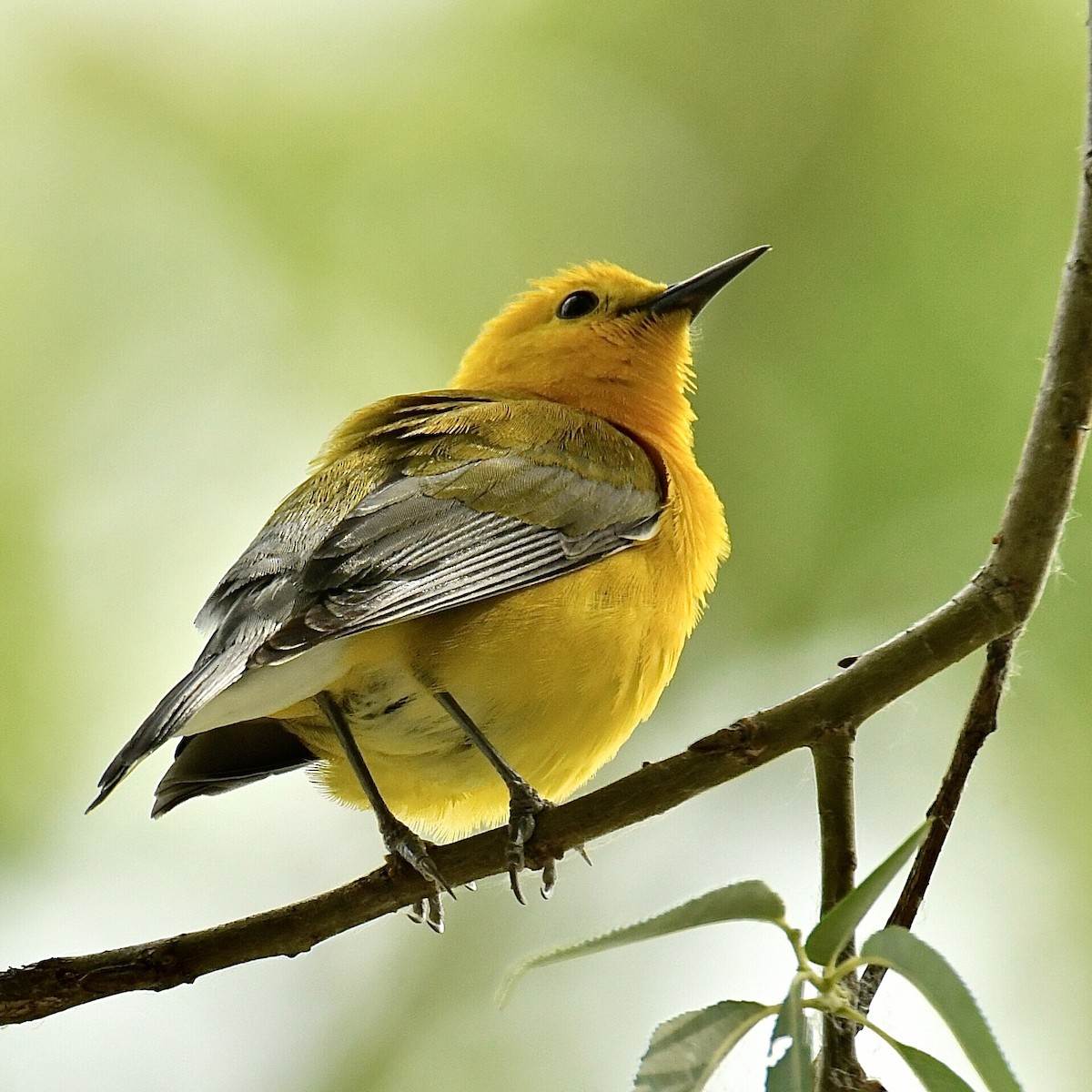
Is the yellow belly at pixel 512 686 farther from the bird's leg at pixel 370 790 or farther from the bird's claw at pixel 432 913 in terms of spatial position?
the bird's claw at pixel 432 913

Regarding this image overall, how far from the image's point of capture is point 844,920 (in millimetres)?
2254

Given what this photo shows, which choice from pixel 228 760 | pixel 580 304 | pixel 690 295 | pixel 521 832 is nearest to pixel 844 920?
pixel 521 832

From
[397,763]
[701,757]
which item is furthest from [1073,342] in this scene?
[397,763]

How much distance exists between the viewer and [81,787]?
6688 millimetres

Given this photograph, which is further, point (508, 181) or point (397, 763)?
point (508, 181)

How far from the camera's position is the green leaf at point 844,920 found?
217 centimetres

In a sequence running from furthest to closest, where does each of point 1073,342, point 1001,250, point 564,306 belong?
point 1001,250 → point 564,306 → point 1073,342

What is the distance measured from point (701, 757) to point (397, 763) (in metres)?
1.46

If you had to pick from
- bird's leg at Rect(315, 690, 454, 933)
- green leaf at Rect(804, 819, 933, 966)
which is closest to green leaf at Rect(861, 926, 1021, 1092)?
green leaf at Rect(804, 819, 933, 966)

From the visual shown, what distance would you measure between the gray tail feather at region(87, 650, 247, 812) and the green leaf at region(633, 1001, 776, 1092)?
1411 millimetres

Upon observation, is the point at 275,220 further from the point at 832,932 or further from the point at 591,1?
the point at 832,932

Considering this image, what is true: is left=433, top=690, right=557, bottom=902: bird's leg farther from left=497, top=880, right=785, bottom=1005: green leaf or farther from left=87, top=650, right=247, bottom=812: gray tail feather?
left=497, top=880, right=785, bottom=1005: green leaf

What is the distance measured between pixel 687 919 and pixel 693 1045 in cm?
19

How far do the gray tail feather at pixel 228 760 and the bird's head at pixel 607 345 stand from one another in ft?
6.09
